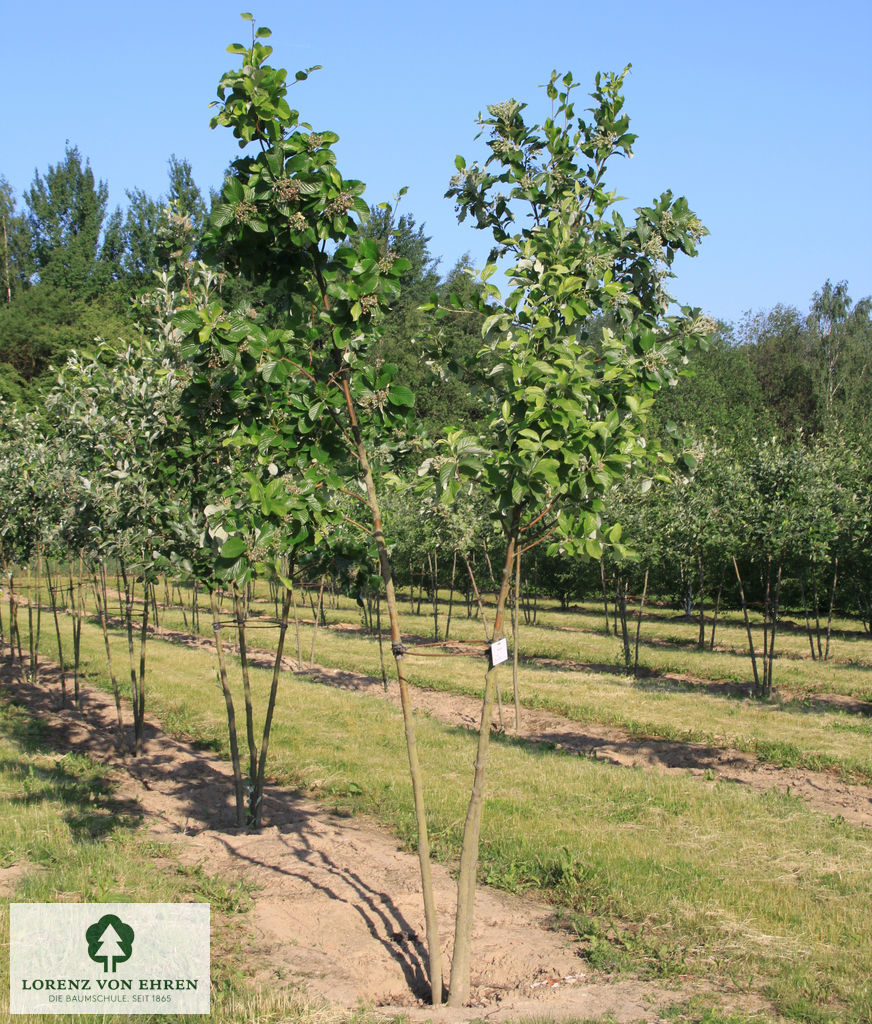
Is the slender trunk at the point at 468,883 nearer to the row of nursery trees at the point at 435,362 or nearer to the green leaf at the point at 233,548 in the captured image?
the row of nursery trees at the point at 435,362

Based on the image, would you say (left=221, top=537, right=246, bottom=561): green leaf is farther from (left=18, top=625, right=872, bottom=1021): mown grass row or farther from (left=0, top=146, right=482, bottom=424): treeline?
(left=0, top=146, right=482, bottom=424): treeline

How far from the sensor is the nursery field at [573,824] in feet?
16.1

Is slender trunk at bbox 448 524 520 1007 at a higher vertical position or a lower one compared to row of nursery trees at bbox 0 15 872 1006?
lower

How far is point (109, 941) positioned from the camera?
4.91 m

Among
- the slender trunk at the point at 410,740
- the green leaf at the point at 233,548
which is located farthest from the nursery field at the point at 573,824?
the green leaf at the point at 233,548

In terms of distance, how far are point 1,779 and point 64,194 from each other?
6872 cm

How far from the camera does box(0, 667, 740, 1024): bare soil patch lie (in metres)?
4.68

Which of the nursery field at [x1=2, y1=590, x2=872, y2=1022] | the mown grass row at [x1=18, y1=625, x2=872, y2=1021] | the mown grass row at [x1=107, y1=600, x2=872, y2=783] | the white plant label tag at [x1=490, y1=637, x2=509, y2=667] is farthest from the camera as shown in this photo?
the mown grass row at [x1=107, y1=600, x2=872, y2=783]

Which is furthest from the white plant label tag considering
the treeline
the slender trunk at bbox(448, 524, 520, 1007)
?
the treeline

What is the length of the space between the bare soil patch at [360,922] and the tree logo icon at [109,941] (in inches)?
30.0

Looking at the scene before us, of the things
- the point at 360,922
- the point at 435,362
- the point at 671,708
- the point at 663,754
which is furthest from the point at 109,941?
the point at 671,708

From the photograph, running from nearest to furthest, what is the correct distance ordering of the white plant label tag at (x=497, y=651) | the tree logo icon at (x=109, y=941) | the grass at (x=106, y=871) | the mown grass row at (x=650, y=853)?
1. the grass at (x=106, y=871)
2. the white plant label tag at (x=497, y=651)
3. the tree logo icon at (x=109, y=941)
4. the mown grass row at (x=650, y=853)

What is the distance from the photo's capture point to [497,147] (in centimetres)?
532

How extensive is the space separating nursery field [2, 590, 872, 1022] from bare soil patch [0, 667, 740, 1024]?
31 millimetres
